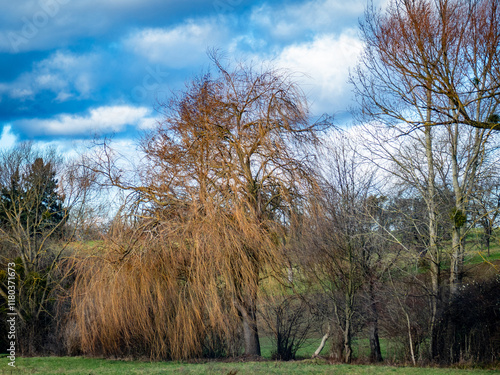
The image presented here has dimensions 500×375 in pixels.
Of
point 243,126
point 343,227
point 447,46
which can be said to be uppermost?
point 243,126

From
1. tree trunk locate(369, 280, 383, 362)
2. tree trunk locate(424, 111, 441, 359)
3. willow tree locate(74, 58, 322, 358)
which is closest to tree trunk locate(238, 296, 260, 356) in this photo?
willow tree locate(74, 58, 322, 358)

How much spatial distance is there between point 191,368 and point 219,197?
468 centimetres

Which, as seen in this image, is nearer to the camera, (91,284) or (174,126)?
(91,284)

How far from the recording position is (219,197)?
1260 centimetres

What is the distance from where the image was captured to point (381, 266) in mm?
15109

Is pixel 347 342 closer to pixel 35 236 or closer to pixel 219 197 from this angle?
pixel 219 197

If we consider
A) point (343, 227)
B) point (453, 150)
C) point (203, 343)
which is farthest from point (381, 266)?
point (203, 343)

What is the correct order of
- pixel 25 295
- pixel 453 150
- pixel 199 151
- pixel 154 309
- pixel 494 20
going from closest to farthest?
1. pixel 494 20
2. pixel 154 309
3. pixel 199 151
4. pixel 453 150
5. pixel 25 295

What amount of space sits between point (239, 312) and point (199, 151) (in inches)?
198

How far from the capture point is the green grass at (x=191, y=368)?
9.34 m

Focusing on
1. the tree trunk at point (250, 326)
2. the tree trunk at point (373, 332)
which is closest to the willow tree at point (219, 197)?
the tree trunk at point (250, 326)

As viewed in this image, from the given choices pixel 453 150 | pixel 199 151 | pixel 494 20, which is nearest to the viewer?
pixel 494 20

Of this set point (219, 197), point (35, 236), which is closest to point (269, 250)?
point (219, 197)

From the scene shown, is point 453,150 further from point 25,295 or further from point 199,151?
point 25,295
